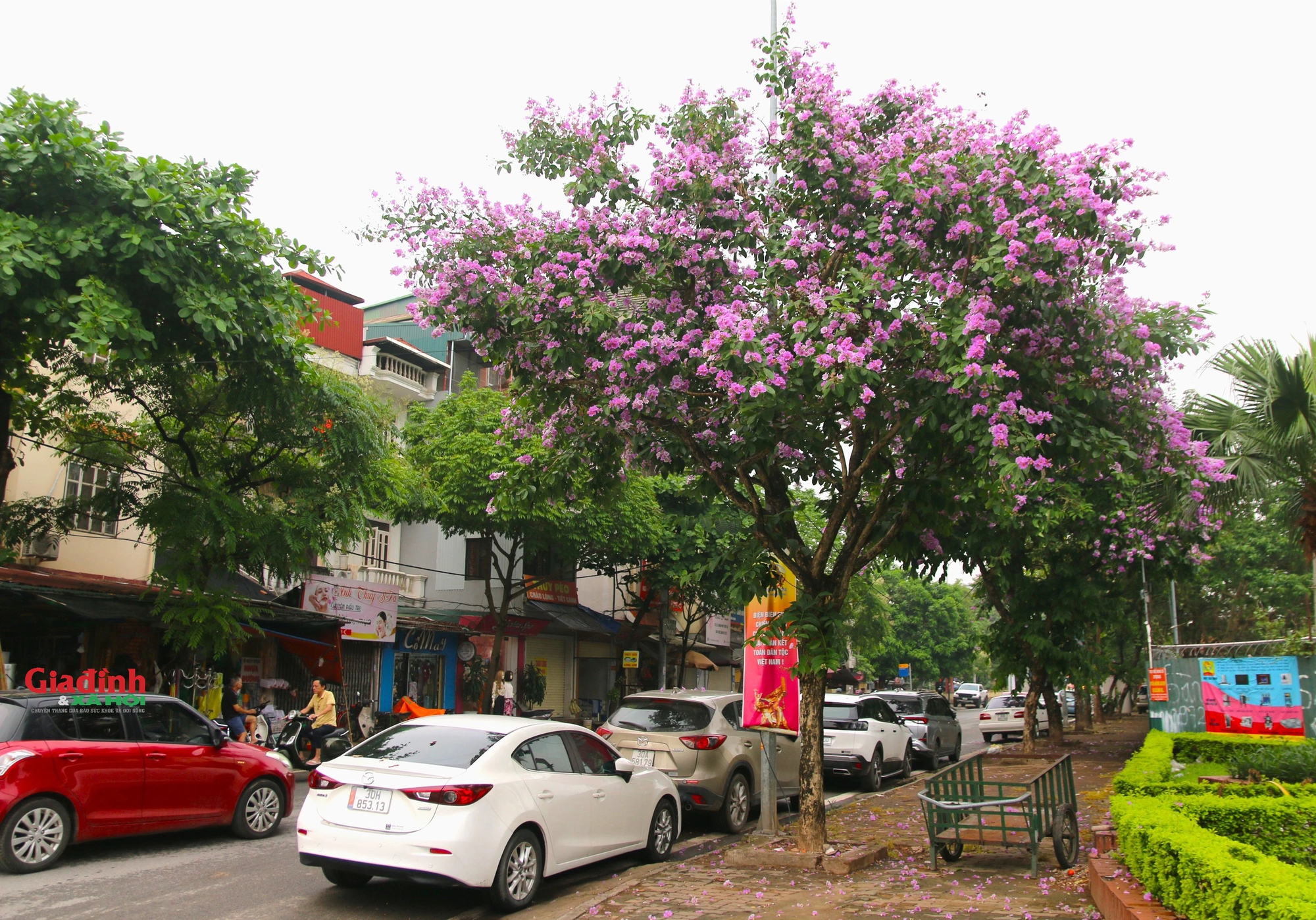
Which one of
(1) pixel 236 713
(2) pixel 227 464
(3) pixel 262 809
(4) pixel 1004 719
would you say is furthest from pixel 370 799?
(4) pixel 1004 719

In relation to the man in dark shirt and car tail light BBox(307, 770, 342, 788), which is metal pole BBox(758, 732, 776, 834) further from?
the man in dark shirt

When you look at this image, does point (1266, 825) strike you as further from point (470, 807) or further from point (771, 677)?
point (470, 807)

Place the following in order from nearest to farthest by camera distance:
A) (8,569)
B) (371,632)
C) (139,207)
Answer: (139,207), (8,569), (371,632)

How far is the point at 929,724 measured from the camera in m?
21.1

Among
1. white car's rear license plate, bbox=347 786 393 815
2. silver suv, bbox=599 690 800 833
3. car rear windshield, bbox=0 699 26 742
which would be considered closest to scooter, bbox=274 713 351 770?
silver suv, bbox=599 690 800 833

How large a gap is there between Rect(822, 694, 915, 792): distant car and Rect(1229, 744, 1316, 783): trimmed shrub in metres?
6.21

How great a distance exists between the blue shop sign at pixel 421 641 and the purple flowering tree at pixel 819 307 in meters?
16.6

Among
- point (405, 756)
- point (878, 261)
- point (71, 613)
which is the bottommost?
point (405, 756)

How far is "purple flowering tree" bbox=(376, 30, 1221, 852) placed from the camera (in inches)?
331

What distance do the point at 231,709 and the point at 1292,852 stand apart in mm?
15725

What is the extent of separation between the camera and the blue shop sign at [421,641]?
25.8 metres

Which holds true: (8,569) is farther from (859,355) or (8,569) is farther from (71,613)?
Answer: (859,355)

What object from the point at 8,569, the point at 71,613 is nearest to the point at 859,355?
the point at 71,613

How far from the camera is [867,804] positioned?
14.1m
